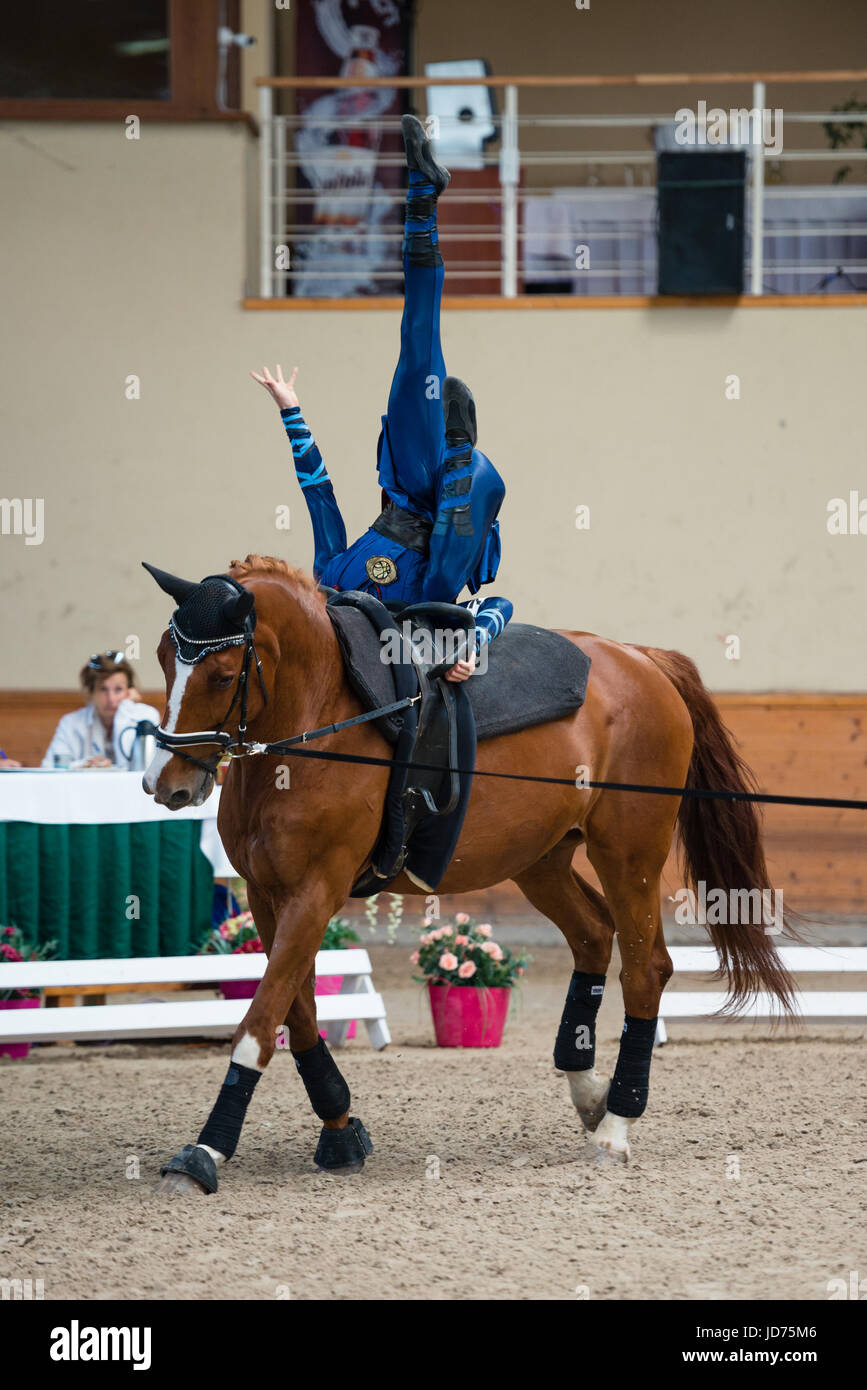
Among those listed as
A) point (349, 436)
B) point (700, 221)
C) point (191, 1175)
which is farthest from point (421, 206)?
point (700, 221)

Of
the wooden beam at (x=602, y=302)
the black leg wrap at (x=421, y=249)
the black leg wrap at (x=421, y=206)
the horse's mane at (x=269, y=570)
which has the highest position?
the wooden beam at (x=602, y=302)

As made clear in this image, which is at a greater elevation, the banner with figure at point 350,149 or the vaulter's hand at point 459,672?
the banner with figure at point 350,149

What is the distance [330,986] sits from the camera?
21.9 feet

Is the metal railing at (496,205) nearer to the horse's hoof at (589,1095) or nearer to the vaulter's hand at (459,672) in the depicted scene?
the vaulter's hand at (459,672)

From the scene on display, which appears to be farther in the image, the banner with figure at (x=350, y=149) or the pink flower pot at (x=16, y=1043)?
the banner with figure at (x=350, y=149)

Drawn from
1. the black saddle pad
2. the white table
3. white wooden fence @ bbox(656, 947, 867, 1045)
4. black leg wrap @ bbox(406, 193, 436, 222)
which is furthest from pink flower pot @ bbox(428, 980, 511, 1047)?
black leg wrap @ bbox(406, 193, 436, 222)

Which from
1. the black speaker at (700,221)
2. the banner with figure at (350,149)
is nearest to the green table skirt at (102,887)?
the banner with figure at (350,149)

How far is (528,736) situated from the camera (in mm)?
4480

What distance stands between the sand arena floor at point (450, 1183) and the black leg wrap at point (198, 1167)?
0.05m

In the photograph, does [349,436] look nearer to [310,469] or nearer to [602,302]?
[602,302]

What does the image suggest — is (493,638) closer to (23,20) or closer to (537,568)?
(537,568)

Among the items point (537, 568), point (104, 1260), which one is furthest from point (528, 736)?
point (537, 568)

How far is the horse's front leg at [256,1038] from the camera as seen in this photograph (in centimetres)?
386

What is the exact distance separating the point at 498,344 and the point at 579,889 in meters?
5.56
